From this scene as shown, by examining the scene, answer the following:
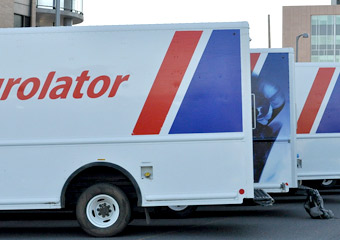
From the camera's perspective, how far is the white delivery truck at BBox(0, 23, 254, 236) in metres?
11.2

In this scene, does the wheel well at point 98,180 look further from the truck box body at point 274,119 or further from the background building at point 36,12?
the background building at point 36,12

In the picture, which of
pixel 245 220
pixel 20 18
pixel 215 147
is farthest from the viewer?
pixel 20 18

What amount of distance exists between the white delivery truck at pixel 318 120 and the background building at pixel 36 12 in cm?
1850

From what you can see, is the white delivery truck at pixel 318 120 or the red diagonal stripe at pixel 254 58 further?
the white delivery truck at pixel 318 120

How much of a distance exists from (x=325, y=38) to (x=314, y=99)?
97590 millimetres

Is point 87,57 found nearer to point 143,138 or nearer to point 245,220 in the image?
point 143,138

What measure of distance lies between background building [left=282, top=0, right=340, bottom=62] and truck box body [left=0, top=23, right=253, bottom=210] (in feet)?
327

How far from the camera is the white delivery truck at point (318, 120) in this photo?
652 inches

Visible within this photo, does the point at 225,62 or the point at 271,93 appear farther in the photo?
the point at 271,93

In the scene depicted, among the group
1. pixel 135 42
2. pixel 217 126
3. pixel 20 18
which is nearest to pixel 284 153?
pixel 217 126

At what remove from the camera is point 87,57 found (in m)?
11.4

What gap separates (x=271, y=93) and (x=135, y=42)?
405 centimetres

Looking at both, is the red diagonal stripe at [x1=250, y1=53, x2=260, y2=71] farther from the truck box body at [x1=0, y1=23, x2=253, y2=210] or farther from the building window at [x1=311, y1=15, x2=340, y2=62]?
the building window at [x1=311, y1=15, x2=340, y2=62]

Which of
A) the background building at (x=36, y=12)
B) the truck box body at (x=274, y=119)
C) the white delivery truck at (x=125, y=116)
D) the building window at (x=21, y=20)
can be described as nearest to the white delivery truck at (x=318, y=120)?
the truck box body at (x=274, y=119)
